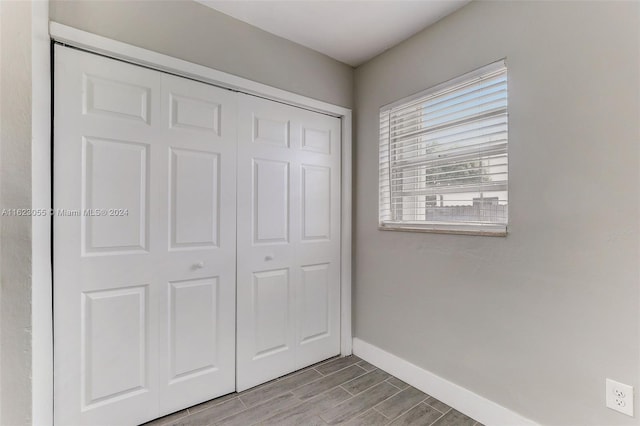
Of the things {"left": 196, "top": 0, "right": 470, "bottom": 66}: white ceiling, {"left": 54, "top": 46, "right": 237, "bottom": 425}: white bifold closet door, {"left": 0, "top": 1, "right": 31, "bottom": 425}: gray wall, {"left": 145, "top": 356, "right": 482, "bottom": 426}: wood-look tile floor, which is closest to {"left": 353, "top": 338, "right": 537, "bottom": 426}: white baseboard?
{"left": 145, "top": 356, "right": 482, "bottom": 426}: wood-look tile floor

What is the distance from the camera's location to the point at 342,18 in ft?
6.30

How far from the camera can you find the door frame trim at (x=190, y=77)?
1275 millimetres

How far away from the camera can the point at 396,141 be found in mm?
2232

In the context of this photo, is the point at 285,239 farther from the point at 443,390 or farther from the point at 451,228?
the point at 443,390

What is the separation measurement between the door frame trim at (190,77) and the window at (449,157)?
0.32 meters

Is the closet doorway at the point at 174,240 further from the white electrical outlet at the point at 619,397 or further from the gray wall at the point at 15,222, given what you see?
the white electrical outlet at the point at 619,397

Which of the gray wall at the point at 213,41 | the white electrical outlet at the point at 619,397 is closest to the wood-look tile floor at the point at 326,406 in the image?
the white electrical outlet at the point at 619,397

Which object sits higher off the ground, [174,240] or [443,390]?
[174,240]

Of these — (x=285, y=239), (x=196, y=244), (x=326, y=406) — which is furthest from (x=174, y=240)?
(x=326, y=406)

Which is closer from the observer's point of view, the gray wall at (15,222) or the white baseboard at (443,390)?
the gray wall at (15,222)

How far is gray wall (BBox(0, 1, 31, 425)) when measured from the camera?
0.99 m

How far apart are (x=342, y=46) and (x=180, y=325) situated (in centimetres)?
219

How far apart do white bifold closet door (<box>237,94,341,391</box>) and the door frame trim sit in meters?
0.06

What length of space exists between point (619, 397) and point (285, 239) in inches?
72.7
